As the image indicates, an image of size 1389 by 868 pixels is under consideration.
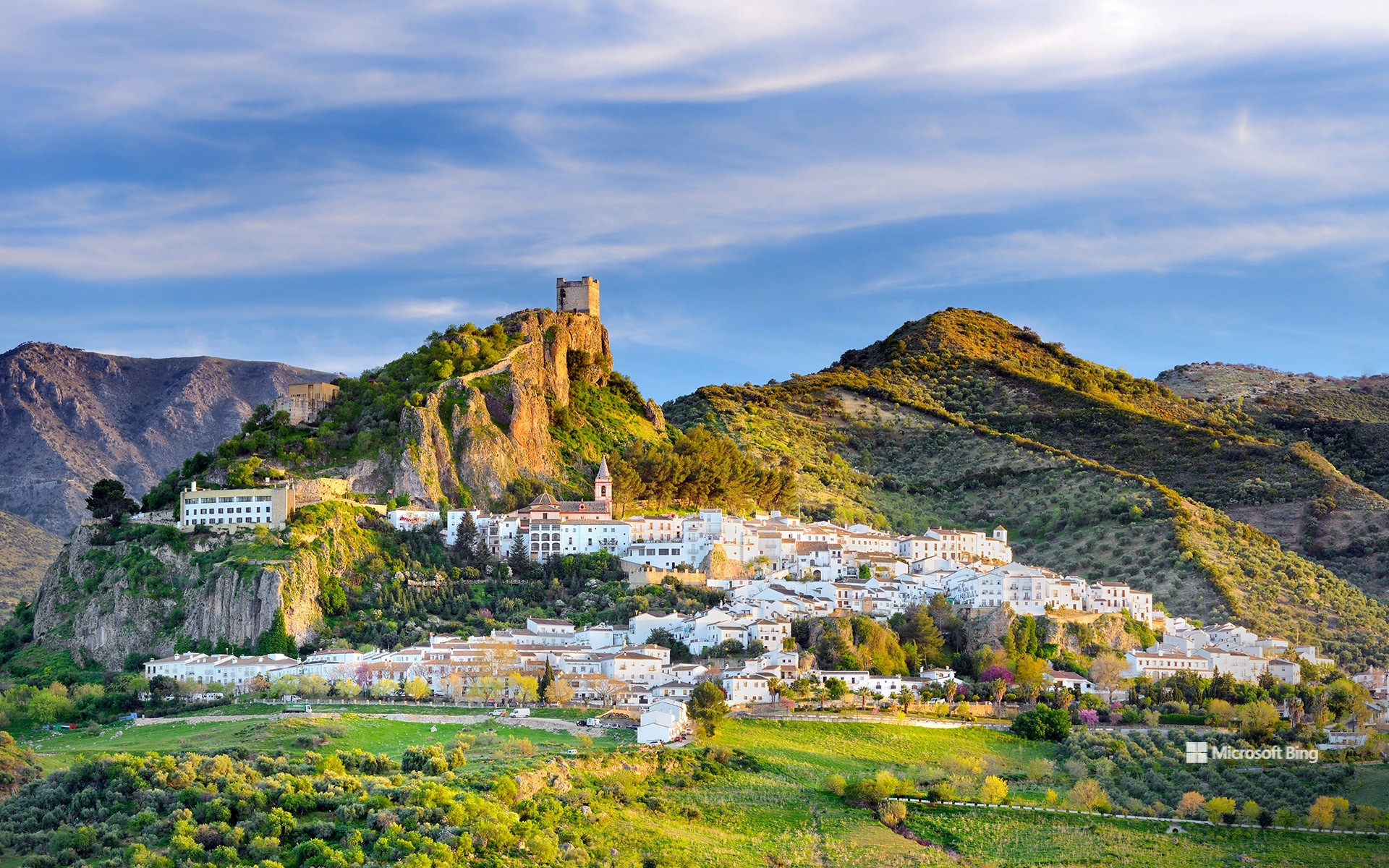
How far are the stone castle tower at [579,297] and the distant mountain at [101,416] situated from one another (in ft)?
99.7

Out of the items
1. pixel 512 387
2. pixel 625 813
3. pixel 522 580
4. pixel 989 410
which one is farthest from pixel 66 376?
pixel 625 813

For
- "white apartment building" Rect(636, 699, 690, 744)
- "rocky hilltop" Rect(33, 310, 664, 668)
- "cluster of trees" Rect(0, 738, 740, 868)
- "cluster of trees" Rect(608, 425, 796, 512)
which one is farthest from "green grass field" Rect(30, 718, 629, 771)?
"cluster of trees" Rect(608, 425, 796, 512)

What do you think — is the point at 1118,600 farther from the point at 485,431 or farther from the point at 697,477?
the point at 485,431

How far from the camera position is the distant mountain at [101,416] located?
113 metres

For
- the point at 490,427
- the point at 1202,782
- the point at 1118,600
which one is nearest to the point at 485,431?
the point at 490,427

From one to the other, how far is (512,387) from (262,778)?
138ft

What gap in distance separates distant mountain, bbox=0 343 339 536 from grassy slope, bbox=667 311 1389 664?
38.9 metres

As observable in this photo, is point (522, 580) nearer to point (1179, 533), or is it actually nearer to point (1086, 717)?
point (1086, 717)

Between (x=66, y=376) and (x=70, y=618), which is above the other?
(x=66, y=376)

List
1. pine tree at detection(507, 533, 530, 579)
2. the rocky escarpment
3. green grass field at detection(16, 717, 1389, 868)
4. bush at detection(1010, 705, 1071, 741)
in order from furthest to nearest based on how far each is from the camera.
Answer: pine tree at detection(507, 533, 530, 579), the rocky escarpment, bush at detection(1010, 705, 1071, 741), green grass field at detection(16, 717, 1389, 868)

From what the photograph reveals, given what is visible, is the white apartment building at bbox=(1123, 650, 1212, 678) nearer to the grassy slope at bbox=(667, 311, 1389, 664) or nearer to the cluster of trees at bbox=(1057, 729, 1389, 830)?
the cluster of trees at bbox=(1057, 729, 1389, 830)

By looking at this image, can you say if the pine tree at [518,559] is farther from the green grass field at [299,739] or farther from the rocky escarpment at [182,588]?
the green grass field at [299,739]

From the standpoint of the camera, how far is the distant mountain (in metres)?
113

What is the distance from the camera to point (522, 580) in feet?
239
